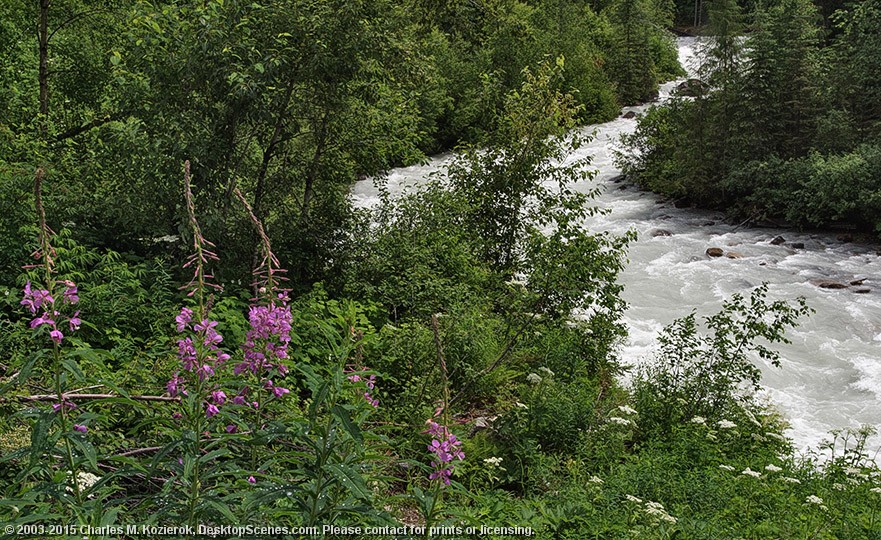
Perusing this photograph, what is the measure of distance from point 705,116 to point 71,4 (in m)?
14.3

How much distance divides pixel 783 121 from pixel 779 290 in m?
6.27

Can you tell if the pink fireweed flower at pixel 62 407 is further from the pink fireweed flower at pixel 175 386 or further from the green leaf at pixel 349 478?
the green leaf at pixel 349 478

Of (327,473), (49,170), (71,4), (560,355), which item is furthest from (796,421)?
(71,4)

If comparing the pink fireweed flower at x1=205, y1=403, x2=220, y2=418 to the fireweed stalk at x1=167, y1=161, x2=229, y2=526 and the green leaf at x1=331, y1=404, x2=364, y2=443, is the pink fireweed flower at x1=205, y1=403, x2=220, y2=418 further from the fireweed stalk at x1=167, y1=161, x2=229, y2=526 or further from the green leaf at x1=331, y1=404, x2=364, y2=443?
the green leaf at x1=331, y1=404, x2=364, y2=443

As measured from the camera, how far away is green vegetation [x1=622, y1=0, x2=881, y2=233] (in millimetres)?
16641

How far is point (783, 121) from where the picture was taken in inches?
698

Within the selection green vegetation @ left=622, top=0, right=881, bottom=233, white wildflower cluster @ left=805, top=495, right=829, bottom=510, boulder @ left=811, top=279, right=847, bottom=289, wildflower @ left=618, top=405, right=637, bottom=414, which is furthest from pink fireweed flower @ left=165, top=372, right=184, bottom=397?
green vegetation @ left=622, top=0, right=881, bottom=233

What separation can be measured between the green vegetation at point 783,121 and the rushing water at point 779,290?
74 centimetres

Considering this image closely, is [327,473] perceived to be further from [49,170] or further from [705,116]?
[705,116]

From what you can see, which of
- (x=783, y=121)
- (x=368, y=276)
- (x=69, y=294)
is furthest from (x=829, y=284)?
(x=69, y=294)

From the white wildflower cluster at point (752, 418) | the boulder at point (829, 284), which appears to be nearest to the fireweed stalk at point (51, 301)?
the white wildflower cluster at point (752, 418)

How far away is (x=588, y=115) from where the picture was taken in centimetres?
2619

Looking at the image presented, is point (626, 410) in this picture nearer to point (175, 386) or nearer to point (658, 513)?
point (658, 513)

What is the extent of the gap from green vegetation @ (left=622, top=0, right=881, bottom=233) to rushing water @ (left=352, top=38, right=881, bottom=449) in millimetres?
745
